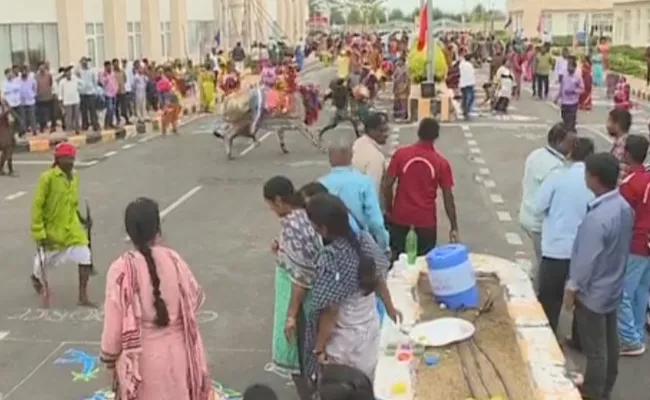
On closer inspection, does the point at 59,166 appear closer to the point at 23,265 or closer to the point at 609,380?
the point at 23,265

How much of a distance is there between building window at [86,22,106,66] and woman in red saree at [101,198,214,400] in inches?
1101

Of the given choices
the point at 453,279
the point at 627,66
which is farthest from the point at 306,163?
the point at 627,66

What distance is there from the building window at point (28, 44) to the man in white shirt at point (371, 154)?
20143 mm

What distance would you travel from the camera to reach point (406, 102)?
88.7 ft

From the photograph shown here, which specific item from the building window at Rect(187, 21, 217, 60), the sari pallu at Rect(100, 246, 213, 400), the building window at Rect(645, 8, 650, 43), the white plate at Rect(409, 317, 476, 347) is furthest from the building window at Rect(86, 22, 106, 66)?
the building window at Rect(645, 8, 650, 43)

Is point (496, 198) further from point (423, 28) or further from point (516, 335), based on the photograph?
point (423, 28)

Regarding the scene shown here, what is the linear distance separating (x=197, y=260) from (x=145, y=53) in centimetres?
2745

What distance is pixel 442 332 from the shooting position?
637 centimetres

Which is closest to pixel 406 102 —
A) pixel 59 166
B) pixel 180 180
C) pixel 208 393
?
pixel 180 180

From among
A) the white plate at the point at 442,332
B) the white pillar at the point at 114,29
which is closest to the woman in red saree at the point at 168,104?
the white pillar at the point at 114,29

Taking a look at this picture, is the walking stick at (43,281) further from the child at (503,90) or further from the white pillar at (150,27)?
the white pillar at (150,27)

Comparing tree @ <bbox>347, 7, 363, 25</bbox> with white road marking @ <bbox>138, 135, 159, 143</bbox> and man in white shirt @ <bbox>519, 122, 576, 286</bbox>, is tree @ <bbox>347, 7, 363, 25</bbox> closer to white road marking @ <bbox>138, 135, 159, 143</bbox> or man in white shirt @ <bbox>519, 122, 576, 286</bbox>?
white road marking @ <bbox>138, 135, 159, 143</bbox>

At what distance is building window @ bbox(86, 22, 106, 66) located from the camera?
3275cm

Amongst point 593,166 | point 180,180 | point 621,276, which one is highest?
point 593,166
